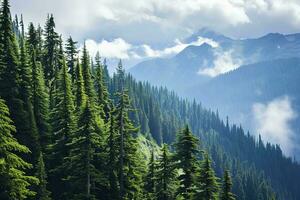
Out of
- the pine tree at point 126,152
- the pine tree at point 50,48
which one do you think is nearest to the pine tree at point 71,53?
the pine tree at point 50,48

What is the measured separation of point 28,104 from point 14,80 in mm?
3542

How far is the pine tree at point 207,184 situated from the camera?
3700cm

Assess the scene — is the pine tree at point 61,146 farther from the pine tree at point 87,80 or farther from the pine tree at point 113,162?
the pine tree at point 87,80

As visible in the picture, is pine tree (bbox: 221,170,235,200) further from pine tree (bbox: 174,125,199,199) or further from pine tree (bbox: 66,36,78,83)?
pine tree (bbox: 66,36,78,83)

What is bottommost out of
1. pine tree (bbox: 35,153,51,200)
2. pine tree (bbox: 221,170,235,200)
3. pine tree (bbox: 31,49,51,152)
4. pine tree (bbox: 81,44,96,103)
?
pine tree (bbox: 221,170,235,200)

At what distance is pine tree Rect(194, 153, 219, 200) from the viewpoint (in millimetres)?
37000

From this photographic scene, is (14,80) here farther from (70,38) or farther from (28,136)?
(70,38)

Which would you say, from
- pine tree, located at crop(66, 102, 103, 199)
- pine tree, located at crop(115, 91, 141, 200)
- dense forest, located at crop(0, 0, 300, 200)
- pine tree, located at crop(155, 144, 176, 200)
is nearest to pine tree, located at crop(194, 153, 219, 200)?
dense forest, located at crop(0, 0, 300, 200)

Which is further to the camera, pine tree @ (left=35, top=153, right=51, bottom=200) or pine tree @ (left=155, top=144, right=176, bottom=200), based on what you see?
pine tree @ (left=155, top=144, right=176, bottom=200)

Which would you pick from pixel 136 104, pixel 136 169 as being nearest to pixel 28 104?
pixel 136 169

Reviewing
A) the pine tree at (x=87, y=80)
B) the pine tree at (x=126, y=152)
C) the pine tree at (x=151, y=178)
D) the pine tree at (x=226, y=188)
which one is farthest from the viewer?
the pine tree at (x=87, y=80)

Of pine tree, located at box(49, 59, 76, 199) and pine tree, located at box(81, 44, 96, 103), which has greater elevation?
pine tree, located at box(81, 44, 96, 103)

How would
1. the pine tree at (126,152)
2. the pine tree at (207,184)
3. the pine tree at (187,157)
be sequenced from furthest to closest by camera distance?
the pine tree at (126,152)
the pine tree at (187,157)
the pine tree at (207,184)

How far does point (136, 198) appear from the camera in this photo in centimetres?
5112
